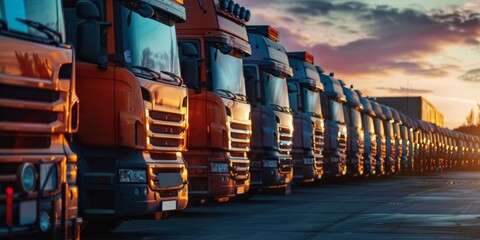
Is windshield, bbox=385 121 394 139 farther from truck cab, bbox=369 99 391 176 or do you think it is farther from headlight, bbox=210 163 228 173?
headlight, bbox=210 163 228 173

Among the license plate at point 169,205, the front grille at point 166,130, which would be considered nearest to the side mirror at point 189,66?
the front grille at point 166,130

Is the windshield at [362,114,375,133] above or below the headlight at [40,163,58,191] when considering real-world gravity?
above

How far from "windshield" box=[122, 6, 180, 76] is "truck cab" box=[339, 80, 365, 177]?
72.7ft

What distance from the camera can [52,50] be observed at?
8.05 metres

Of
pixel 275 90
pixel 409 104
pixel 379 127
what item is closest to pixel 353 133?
pixel 379 127

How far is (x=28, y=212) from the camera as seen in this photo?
Answer: 293 inches

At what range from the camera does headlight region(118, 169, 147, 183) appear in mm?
11383

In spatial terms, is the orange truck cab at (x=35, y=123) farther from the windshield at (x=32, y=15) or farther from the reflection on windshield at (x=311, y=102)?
the reflection on windshield at (x=311, y=102)

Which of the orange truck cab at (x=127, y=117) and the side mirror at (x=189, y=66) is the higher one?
the side mirror at (x=189, y=66)

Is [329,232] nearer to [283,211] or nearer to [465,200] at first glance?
[283,211]

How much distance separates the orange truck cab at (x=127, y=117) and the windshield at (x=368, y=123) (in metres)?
Answer: 27.0

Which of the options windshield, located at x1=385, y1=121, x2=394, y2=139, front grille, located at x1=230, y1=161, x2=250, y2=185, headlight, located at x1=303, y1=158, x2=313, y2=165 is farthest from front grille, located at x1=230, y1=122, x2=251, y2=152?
windshield, located at x1=385, y1=121, x2=394, y2=139

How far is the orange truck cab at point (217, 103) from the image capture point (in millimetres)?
15891

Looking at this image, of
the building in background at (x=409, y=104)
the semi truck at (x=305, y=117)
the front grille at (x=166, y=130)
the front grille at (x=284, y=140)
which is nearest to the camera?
the front grille at (x=166, y=130)
